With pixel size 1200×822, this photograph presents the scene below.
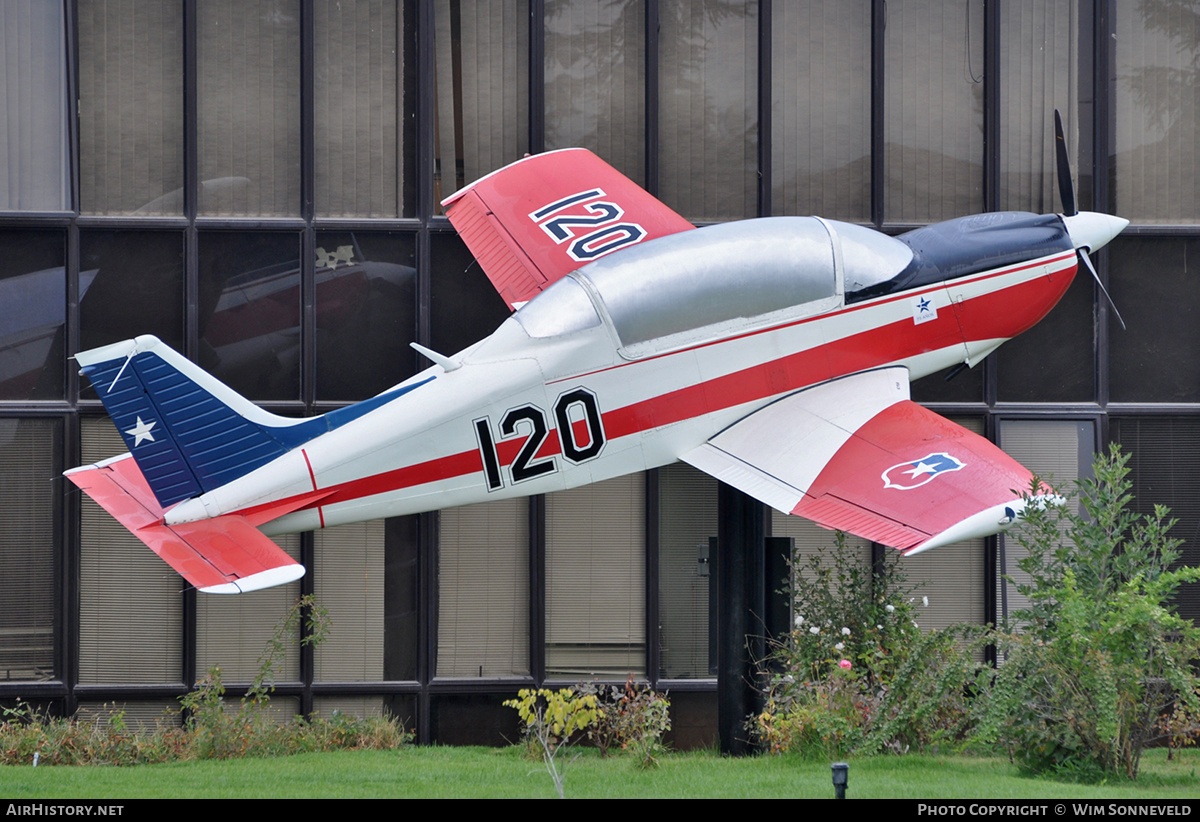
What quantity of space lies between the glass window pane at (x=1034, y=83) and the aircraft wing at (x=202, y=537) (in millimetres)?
7449

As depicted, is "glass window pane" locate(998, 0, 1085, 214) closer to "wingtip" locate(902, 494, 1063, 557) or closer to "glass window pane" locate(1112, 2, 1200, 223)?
"glass window pane" locate(1112, 2, 1200, 223)

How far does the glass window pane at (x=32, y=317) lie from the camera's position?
33.8 feet

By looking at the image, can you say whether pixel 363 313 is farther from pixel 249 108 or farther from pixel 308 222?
pixel 249 108

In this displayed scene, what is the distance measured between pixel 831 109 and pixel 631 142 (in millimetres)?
1940

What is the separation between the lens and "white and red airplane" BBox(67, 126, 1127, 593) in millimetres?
7633

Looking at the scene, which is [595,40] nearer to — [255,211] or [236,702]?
[255,211]

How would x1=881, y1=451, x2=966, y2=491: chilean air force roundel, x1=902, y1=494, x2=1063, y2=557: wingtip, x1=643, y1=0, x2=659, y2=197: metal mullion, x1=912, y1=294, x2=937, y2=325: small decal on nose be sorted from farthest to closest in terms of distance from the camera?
x1=643, y1=0, x2=659, y2=197: metal mullion
x1=912, y1=294, x2=937, y2=325: small decal on nose
x1=881, y1=451, x2=966, y2=491: chilean air force roundel
x1=902, y1=494, x2=1063, y2=557: wingtip

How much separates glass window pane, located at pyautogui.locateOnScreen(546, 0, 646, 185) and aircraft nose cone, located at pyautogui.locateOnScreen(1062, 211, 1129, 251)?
3.79m

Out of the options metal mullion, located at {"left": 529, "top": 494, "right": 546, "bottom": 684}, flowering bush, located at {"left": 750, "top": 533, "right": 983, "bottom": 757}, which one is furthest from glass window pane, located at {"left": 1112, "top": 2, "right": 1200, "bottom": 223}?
metal mullion, located at {"left": 529, "top": 494, "right": 546, "bottom": 684}

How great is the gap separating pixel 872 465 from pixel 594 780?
282cm

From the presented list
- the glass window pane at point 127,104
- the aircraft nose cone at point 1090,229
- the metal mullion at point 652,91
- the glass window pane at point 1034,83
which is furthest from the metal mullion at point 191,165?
the glass window pane at point 1034,83

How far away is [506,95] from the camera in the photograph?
1077 centimetres
